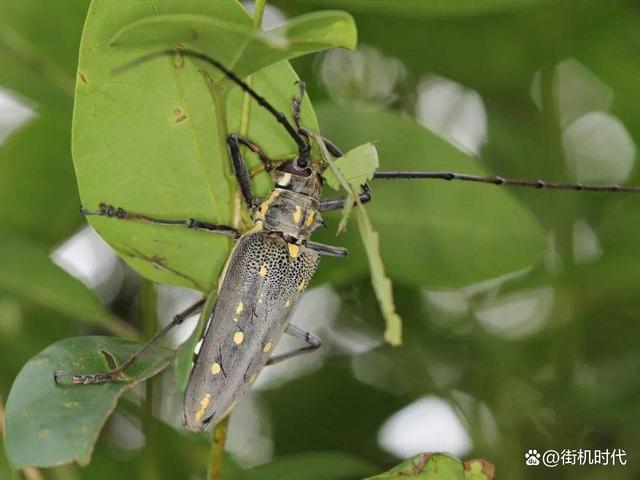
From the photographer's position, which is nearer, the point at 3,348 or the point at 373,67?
the point at 3,348

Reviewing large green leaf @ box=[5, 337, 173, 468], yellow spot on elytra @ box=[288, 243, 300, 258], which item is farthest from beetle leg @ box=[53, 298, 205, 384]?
yellow spot on elytra @ box=[288, 243, 300, 258]

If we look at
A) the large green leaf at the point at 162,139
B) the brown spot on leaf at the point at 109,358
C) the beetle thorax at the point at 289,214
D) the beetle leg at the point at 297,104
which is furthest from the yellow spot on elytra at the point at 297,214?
the brown spot on leaf at the point at 109,358

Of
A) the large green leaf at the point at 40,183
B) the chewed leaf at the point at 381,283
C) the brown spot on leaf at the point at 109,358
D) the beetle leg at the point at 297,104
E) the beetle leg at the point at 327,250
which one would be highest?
the large green leaf at the point at 40,183

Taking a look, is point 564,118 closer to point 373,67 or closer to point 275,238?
point 373,67

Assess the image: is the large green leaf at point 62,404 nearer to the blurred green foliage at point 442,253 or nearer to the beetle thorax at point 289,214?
the blurred green foliage at point 442,253

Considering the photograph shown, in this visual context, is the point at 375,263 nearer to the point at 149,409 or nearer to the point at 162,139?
the point at 162,139

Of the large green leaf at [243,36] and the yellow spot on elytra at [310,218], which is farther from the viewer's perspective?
the yellow spot on elytra at [310,218]

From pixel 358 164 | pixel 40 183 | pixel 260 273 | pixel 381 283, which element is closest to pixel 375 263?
pixel 381 283

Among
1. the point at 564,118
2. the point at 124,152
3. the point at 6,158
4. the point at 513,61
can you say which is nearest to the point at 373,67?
the point at 513,61
